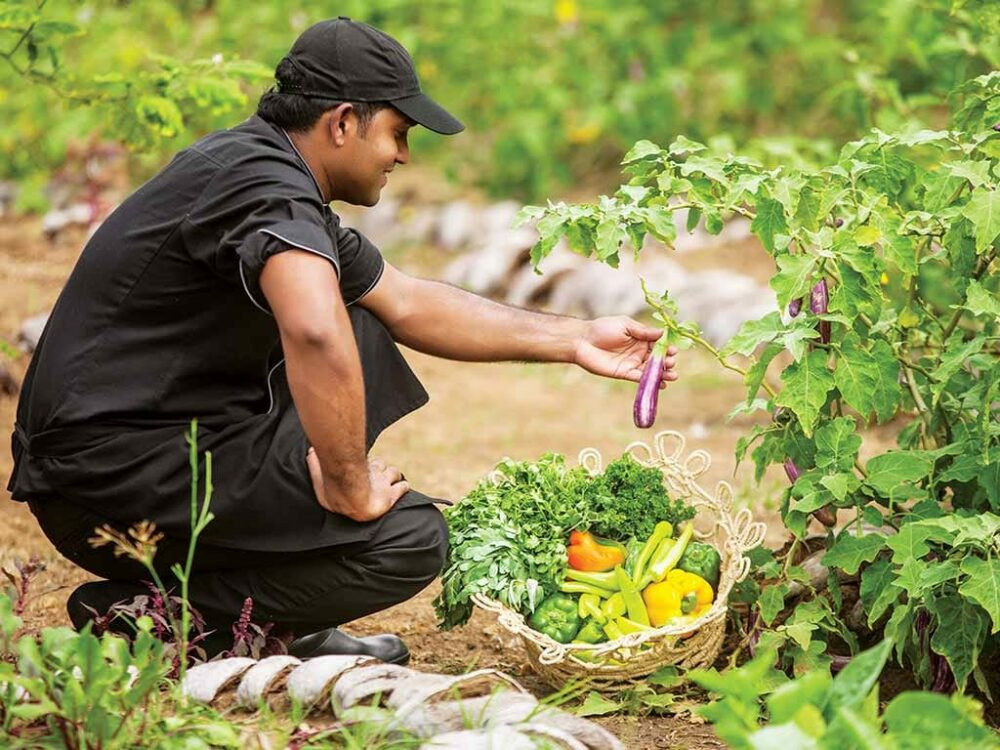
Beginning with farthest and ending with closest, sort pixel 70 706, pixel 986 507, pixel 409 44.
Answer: pixel 409 44
pixel 986 507
pixel 70 706

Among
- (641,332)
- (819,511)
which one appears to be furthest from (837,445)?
(641,332)

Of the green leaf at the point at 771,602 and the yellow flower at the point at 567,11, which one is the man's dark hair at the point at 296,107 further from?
the yellow flower at the point at 567,11

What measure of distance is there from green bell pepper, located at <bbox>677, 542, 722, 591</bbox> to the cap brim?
3.62 ft

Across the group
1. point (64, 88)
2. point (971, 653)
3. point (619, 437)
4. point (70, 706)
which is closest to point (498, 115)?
point (619, 437)

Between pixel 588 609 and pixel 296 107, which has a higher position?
pixel 296 107

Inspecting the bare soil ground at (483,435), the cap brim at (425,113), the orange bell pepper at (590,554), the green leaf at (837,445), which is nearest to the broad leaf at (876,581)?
the green leaf at (837,445)

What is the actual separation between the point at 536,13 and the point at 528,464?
5.01 meters

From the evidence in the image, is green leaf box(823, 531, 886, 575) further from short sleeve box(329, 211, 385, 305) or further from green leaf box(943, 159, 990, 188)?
short sleeve box(329, 211, 385, 305)

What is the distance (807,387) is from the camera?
303 cm

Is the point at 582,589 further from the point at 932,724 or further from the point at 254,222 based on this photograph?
the point at 932,724

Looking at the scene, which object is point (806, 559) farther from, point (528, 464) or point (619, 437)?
point (619, 437)

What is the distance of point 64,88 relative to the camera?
4617 millimetres

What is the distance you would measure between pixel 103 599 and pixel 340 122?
120 cm

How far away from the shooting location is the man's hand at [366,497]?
3117mm
